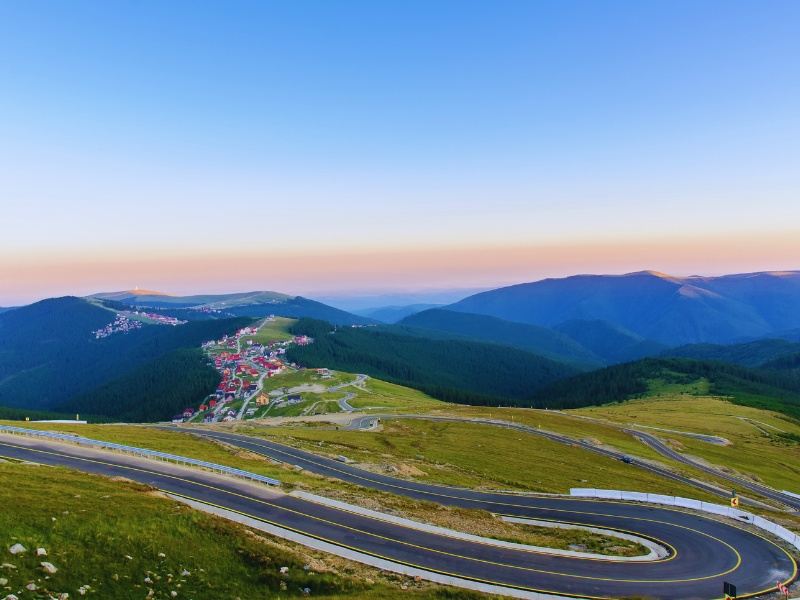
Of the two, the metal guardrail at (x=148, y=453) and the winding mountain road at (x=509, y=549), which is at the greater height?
the metal guardrail at (x=148, y=453)

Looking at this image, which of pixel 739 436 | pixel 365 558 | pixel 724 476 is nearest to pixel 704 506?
pixel 365 558

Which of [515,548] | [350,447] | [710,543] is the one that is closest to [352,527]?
[515,548]

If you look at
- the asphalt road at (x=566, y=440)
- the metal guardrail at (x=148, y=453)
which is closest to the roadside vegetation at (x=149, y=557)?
the metal guardrail at (x=148, y=453)

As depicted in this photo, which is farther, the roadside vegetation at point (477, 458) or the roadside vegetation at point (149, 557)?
the roadside vegetation at point (477, 458)

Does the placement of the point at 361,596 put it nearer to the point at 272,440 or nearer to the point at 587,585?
the point at 587,585

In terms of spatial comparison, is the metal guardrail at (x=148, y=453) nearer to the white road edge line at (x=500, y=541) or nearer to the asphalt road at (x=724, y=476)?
the white road edge line at (x=500, y=541)

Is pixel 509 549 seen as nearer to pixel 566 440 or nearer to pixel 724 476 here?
pixel 566 440
